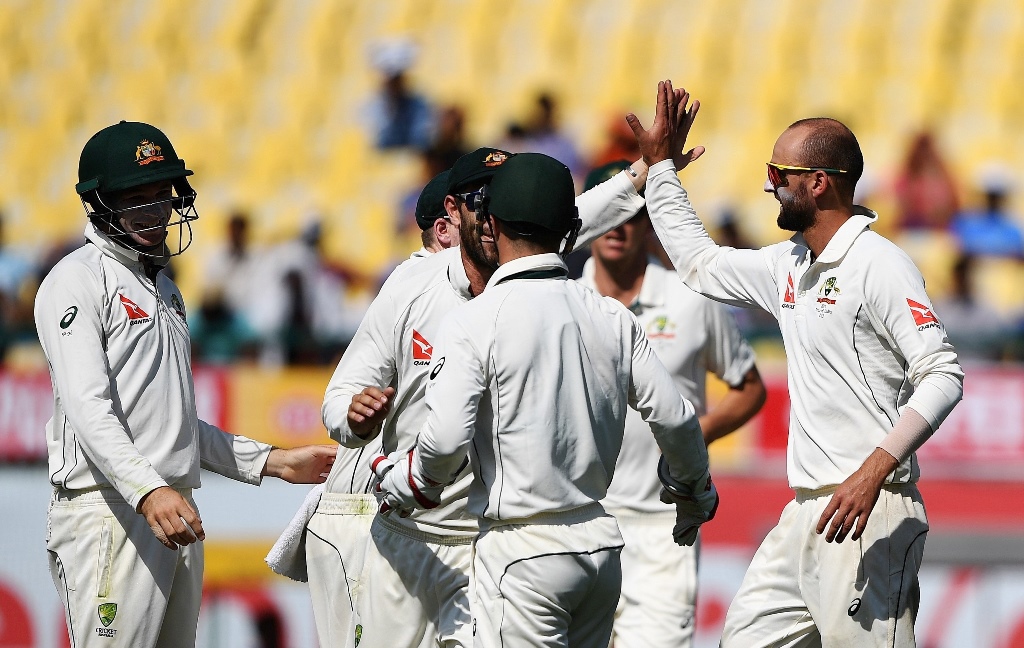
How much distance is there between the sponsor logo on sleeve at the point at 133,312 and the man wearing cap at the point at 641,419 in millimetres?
2027

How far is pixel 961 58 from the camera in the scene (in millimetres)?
14125

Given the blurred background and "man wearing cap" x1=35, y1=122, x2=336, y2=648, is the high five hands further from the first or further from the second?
the blurred background

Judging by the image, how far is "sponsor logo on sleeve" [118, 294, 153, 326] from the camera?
176 inches

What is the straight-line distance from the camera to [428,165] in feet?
38.4

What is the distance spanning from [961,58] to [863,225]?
10435 mm

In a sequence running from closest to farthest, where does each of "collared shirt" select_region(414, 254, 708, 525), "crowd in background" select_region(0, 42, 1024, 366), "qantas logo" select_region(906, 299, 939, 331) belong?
"collared shirt" select_region(414, 254, 708, 525)
"qantas logo" select_region(906, 299, 939, 331)
"crowd in background" select_region(0, 42, 1024, 366)

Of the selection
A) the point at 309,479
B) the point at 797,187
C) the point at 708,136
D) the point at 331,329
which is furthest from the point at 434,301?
the point at 708,136

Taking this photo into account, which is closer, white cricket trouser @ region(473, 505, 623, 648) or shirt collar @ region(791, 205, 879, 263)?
white cricket trouser @ region(473, 505, 623, 648)

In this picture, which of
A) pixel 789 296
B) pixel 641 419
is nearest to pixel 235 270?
pixel 641 419

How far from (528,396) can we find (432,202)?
1442mm

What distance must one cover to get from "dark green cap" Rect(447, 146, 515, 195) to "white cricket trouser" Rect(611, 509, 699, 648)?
1.88 meters

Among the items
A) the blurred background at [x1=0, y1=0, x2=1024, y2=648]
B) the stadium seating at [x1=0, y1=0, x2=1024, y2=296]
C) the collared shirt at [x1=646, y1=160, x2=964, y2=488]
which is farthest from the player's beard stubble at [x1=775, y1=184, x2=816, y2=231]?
the stadium seating at [x1=0, y1=0, x2=1024, y2=296]

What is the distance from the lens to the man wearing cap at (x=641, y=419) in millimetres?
5730

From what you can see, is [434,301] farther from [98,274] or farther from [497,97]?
[497,97]
